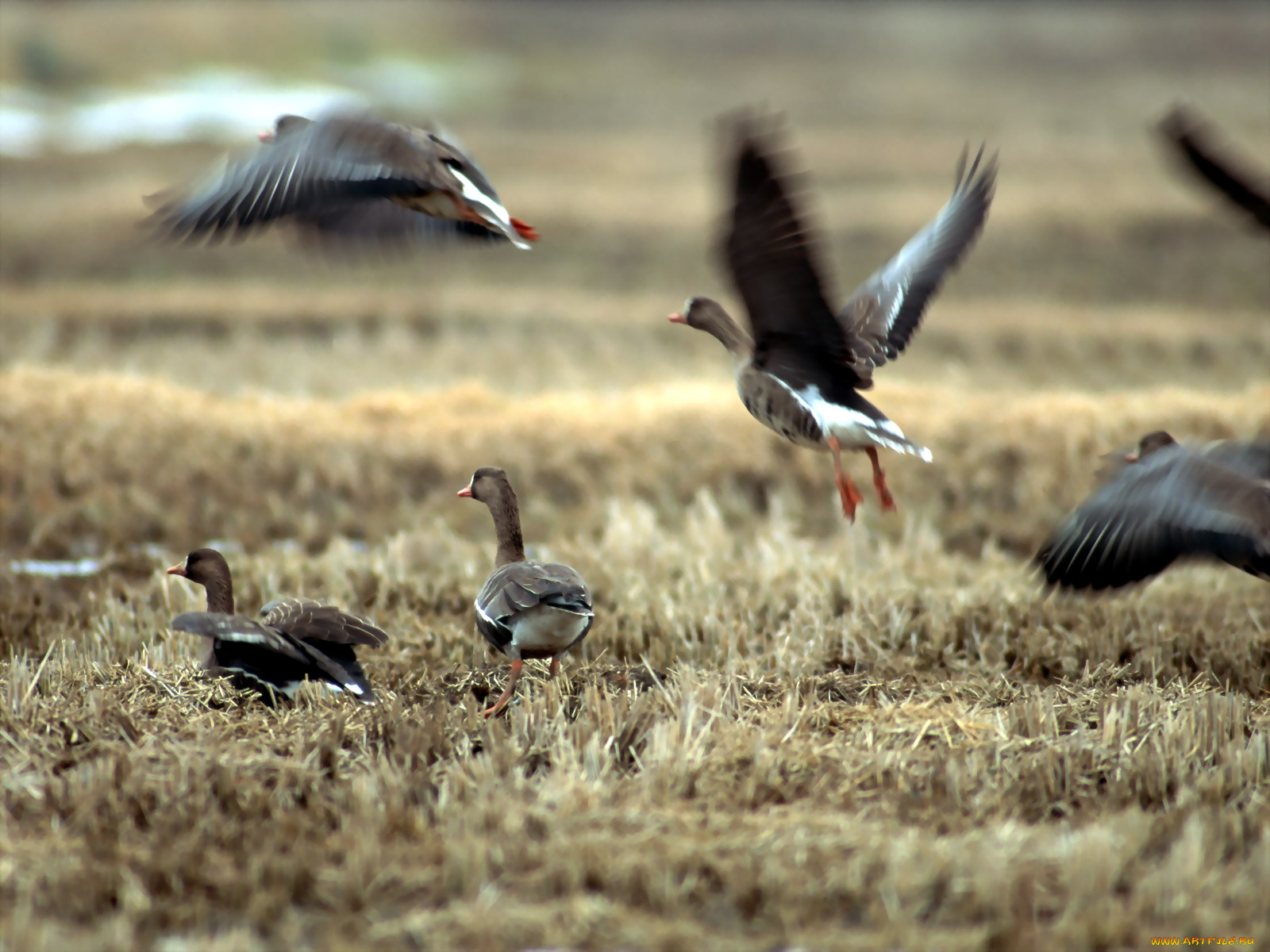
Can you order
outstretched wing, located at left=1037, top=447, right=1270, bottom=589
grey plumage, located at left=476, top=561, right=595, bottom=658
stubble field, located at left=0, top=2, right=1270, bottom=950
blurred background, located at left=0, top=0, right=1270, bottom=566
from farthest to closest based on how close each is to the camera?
blurred background, located at left=0, top=0, right=1270, bottom=566, grey plumage, located at left=476, top=561, right=595, bottom=658, outstretched wing, located at left=1037, top=447, right=1270, bottom=589, stubble field, located at left=0, top=2, right=1270, bottom=950

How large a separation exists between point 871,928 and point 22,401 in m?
10.0

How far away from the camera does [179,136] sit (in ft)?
109

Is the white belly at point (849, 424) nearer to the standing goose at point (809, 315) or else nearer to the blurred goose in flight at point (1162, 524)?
the standing goose at point (809, 315)

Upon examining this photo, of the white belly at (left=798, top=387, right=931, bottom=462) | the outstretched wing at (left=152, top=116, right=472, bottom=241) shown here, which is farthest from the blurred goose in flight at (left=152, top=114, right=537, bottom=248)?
the white belly at (left=798, top=387, right=931, bottom=462)

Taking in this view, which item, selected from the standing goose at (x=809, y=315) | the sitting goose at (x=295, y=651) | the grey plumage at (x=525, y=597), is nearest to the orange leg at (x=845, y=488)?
the standing goose at (x=809, y=315)

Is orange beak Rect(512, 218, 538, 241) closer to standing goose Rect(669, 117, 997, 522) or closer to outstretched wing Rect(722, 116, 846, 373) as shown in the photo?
standing goose Rect(669, 117, 997, 522)

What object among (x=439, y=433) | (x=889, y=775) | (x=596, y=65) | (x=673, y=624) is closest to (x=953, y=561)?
(x=673, y=624)

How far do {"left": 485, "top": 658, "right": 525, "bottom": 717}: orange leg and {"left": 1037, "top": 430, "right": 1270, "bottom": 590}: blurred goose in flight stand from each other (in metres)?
2.68

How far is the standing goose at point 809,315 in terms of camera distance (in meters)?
5.32

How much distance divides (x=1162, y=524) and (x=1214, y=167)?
5.66 ft

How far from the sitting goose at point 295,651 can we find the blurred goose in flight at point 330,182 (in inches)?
73.5

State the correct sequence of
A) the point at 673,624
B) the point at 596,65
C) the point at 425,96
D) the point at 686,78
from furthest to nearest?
the point at 596,65
the point at 686,78
the point at 425,96
the point at 673,624

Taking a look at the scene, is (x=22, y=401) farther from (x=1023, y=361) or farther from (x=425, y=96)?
(x=425, y=96)

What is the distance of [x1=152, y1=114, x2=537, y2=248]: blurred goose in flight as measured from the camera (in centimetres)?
600
